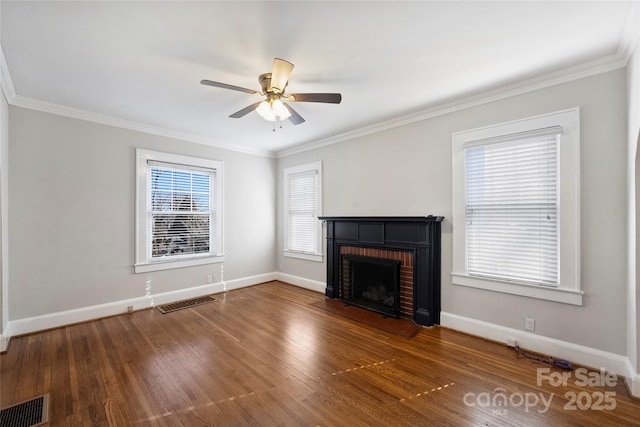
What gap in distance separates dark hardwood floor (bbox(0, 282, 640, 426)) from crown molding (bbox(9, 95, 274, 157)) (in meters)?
2.72

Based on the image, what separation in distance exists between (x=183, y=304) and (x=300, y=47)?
402 cm

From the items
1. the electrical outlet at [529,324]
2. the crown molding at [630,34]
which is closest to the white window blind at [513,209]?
the electrical outlet at [529,324]

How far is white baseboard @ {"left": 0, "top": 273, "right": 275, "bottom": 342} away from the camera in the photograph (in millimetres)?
3133

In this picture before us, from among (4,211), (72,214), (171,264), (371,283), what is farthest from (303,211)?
(4,211)

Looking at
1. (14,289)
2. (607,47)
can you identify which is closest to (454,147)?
(607,47)

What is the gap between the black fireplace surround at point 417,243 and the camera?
3.37 metres

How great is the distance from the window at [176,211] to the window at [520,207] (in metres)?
3.96

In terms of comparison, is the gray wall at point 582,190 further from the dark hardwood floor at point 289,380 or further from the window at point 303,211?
the window at point 303,211

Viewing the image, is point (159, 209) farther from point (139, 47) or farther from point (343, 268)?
point (343, 268)

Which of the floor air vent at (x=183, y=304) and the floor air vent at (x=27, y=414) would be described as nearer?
the floor air vent at (x=27, y=414)

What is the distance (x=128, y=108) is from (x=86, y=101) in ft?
1.36

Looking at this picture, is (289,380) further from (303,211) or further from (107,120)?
(107,120)

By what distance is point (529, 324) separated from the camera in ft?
9.04

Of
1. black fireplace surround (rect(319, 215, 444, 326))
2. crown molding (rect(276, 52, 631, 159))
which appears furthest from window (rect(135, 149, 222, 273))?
crown molding (rect(276, 52, 631, 159))
